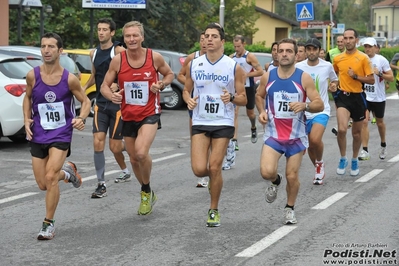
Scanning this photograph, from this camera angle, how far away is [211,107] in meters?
8.88

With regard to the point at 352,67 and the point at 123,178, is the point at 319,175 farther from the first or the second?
the point at 123,178

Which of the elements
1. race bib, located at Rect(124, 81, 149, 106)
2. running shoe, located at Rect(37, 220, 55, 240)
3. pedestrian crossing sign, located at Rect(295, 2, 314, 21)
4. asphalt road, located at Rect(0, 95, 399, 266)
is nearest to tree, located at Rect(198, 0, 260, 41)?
pedestrian crossing sign, located at Rect(295, 2, 314, 21)

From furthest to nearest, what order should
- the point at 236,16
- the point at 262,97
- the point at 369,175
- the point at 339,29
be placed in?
1. the point at 236,16
2. the point at 339,29
3. the point at 369,175
4. the point at 262,97

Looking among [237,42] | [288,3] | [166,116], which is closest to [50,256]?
[237,42]

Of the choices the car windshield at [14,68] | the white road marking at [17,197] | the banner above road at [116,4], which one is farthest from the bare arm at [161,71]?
the banner above road at [116,4]

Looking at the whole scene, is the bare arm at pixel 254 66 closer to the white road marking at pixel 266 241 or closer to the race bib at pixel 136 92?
the race bib at pixel 136 92

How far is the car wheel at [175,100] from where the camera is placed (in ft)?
80.2

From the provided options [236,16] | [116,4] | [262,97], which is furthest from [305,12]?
[236,16]

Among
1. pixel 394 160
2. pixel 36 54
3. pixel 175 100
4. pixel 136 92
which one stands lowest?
pixel 394 160

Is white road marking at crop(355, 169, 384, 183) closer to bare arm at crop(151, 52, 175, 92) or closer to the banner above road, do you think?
bare arm at crop(151, 52, 175, 92)

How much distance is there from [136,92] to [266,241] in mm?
2216

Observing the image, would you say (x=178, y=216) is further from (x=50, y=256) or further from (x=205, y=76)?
(x=50, y=256)

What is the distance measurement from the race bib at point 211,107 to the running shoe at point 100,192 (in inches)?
89.0

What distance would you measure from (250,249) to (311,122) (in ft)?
12.8
